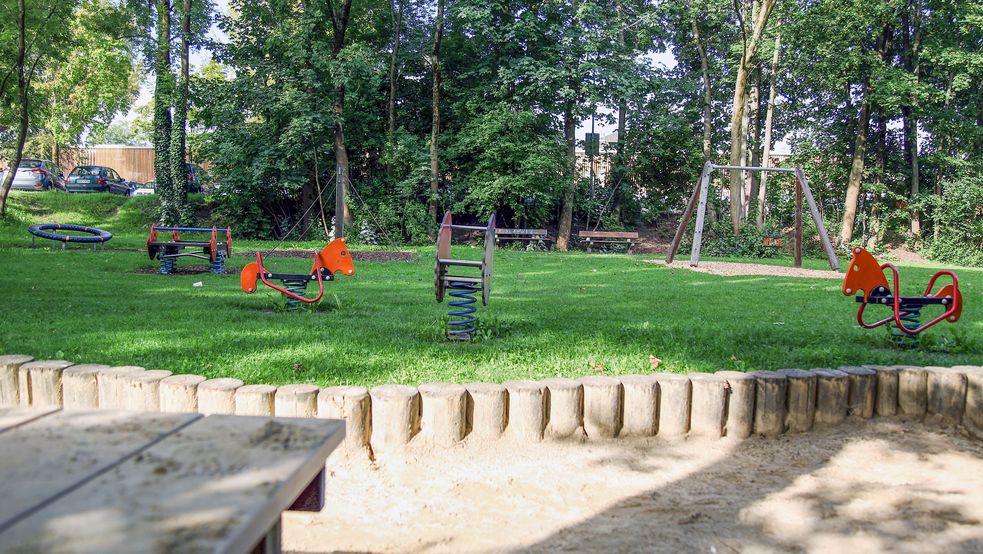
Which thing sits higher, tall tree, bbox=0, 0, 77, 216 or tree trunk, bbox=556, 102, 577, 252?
tall tree, bbox=0, 0, 77, 216

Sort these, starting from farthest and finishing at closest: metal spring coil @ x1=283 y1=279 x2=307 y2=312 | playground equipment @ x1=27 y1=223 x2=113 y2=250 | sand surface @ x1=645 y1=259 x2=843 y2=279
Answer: playground equipment @ x1=27 y1=223 x2=113 y2=250 → sand surface @ x1=645 y1=259 x2=843 y2=279 → metal spring coil @ x1=283 y1=279 x2=307 y2=312

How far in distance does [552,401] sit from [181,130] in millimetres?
20847

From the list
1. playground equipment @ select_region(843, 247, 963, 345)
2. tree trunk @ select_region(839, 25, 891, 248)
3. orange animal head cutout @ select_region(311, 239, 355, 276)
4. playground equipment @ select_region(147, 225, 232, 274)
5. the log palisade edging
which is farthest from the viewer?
tree trunk @ select_region(839, 25, 891, 248)

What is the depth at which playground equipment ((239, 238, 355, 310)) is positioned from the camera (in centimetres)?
688

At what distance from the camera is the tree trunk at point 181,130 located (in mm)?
20078

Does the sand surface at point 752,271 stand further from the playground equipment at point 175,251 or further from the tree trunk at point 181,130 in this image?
the tree trunk at point 181,130

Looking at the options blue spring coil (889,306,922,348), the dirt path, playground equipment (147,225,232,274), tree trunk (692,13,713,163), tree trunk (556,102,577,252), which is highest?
tree trunk (692,13,713,163)

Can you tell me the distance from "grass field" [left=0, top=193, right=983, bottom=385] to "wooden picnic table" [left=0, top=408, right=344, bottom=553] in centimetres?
278

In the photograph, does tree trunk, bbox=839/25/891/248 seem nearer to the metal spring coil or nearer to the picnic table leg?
the metal spring coil

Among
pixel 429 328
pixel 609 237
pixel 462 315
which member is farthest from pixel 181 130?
pixel 462 315

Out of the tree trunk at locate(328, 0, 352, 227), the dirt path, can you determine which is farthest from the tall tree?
the dirt path

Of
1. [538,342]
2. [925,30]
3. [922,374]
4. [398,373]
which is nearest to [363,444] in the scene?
[398,373]

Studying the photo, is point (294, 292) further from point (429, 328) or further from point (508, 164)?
point (508, 164)

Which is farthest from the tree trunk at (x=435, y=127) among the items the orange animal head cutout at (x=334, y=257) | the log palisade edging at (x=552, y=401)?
the log palisade edging at (x=552, y=401)
